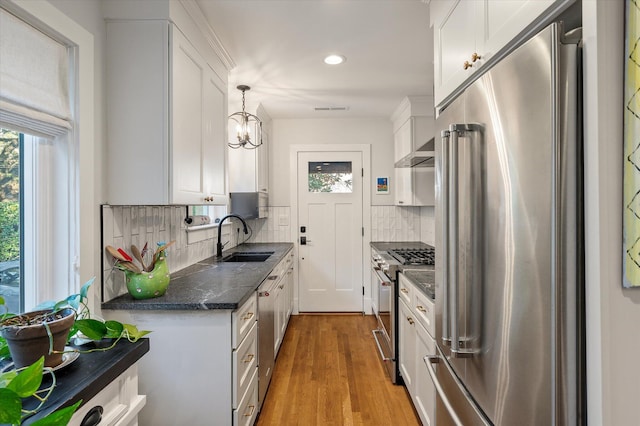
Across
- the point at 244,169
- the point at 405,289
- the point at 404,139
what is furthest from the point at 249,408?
the point at 404,139

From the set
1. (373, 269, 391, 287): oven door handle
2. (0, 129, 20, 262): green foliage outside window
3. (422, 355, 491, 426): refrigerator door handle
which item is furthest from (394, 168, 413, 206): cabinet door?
(0, 129, 20, 262): green foliage outside window

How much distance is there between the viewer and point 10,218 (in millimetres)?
1269

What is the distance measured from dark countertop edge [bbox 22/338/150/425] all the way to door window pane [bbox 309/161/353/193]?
10.7 ft

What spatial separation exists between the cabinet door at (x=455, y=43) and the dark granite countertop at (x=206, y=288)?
4.55 ft

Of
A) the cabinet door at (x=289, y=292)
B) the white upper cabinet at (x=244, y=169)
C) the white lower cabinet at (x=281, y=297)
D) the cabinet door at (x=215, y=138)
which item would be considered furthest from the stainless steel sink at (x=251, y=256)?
the cabinet door at (x=215, y=138)

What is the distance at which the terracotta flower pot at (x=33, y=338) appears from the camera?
842 millimetres

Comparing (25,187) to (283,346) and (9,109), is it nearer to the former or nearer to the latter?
(9,109)

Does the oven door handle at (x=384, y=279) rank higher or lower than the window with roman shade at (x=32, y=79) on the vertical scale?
lower

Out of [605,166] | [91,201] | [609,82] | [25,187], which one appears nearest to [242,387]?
[91,201]

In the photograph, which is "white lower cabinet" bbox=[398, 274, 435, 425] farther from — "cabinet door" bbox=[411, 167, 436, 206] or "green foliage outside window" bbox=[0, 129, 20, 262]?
"green foliage outside window" bbox=[0, 129, 20, 262]

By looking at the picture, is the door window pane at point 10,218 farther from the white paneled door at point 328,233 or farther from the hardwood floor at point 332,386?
the white paneled door at point 328,233

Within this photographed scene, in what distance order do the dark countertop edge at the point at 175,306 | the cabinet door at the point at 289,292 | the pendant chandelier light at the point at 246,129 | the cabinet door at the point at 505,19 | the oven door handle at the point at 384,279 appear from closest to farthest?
the cabinet door at the point at 505,19 < the dark countertop edge at the point at 175,306 < the oven door handle at the point at 384,279 < the pendant chandelier light at the point at 246,129 < the cabinet door at the point at 289,292

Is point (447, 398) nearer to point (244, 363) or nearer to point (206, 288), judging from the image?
point (244, 363)

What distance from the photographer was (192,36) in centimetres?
188
